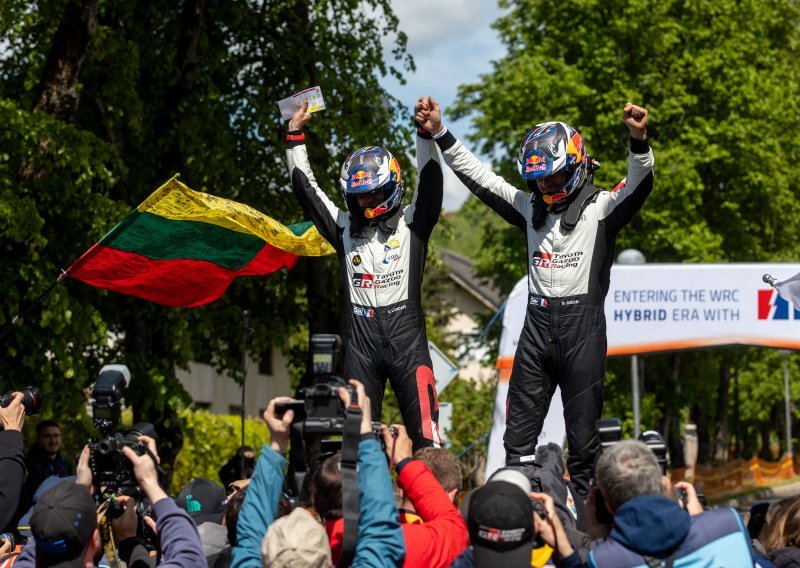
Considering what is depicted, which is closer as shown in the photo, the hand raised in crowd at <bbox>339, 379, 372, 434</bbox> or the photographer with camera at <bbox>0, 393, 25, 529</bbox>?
the hand raised in crowd at <bbox>339, 379, 372, 434</bbox>

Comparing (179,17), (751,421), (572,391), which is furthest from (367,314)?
(751,421)

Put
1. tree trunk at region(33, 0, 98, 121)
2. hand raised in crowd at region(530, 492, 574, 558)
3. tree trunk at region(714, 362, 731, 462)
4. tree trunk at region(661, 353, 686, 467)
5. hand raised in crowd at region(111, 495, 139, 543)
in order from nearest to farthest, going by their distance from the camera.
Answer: hand raised in crowd at region(530, 492, 574, 558) → hand raised in crowd at region(111, 495, 139, 543) → tree trunk at region(33, 0, 98, 121) → tree trunk at region(661, 353, 686, 467) → tree trunk at region(714, 362, 731, 462)

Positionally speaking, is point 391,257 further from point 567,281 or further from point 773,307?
point 773,307

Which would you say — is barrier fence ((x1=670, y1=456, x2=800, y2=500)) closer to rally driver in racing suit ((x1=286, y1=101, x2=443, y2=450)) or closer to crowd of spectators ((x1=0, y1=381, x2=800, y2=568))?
rally driver in racing suit ((x1=286, y1=101, x2=443, y2=450))

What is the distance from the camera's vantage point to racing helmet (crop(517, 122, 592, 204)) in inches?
265

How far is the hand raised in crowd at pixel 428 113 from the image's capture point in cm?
716

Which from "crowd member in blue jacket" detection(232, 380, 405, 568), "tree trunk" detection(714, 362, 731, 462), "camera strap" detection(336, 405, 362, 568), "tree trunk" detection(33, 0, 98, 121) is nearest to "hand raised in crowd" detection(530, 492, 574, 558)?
"crowd member in blue jacket" detection(232, 380, 405, 568)

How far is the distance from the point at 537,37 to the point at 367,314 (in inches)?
907

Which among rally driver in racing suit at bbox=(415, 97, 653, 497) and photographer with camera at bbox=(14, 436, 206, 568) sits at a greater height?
rally driver in racing suit at bbox=(415, 97, 653, 497)

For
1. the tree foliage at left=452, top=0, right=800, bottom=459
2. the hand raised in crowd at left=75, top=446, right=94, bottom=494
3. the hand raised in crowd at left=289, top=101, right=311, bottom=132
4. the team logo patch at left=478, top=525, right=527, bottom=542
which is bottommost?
the team logo patch at left=478, top=525, right=527, bottom=542

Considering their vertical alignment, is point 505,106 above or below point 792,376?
above

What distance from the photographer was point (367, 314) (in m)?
7.33

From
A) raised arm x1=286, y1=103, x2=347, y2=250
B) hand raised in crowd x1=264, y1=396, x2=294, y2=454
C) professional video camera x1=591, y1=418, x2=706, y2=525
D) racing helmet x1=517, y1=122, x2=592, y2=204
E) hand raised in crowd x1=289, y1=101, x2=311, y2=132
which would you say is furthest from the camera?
hand raised in crowd x1=289, y1=101, x2=311, y2=132

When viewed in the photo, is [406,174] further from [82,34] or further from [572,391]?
[572,391]
